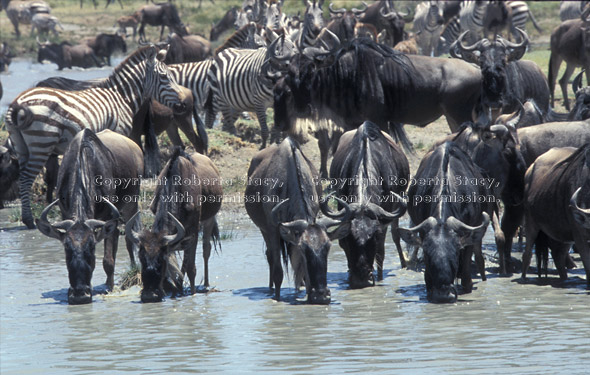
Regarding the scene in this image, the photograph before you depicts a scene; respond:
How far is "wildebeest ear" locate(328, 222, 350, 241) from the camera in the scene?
845cm

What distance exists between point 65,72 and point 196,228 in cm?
2512

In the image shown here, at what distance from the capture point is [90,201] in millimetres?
9016

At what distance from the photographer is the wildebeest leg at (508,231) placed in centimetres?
962

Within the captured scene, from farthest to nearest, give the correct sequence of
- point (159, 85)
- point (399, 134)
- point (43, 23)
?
point (43, 23)
point (159, 85)
point (399, 134)

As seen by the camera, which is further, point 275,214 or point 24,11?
point 24,11

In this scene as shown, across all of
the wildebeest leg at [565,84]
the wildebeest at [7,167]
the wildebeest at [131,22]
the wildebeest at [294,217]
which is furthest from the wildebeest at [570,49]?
the wildebeest at [131,22]

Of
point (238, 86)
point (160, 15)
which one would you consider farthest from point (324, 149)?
point (160, 15)

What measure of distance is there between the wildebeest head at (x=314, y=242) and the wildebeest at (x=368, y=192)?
0.26 meters

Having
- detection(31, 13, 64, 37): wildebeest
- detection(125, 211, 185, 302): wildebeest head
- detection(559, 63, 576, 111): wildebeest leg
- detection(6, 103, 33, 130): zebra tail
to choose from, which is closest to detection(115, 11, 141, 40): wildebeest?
detection(31, 13, 64, 37): wildebeest

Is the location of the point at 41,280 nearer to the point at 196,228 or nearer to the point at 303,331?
the point at 196,228

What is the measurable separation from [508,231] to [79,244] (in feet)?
13.1

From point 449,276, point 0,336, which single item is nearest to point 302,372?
point 449,276

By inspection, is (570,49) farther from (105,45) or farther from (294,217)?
(105,45)

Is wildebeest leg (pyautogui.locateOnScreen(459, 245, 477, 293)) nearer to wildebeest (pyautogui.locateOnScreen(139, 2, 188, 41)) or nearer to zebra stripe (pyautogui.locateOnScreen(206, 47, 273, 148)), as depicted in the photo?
zebra stripe (pyautogui.locateOnScreen(206, 47, 273, 148))
